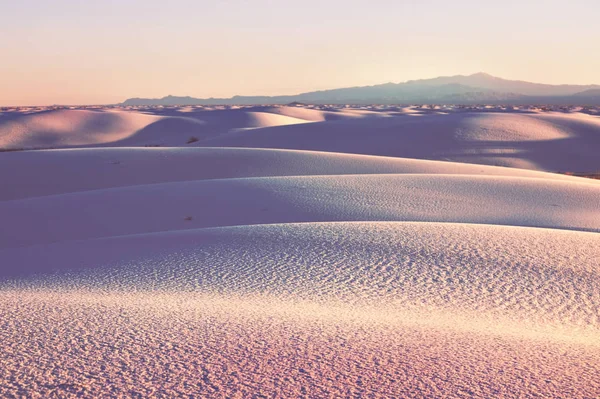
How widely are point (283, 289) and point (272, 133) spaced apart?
19.7 m

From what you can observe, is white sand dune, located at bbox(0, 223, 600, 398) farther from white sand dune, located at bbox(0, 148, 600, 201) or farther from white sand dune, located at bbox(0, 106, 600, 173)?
white sand dune, located at bbox(0, 106, 600, 173)

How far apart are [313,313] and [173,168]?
969cm

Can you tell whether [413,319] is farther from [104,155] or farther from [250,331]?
[104,155]

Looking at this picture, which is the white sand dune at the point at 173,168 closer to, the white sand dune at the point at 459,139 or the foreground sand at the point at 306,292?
the foreground sand at the point at 306,292

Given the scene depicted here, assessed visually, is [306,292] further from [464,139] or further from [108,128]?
[108,128]

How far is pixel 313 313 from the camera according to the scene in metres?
2.82

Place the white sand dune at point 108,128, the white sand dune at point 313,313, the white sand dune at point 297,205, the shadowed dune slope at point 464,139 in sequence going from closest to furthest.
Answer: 1. the white sand dune at point 313,313
2. the white sand dune at point 297,205
3. the shadowed dune slope at point 464,139
4. the white sand dune at point 108,128

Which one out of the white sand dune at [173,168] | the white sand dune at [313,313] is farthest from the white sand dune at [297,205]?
the white sand dune at [173,168]

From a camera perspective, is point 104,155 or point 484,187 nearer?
point 484,187

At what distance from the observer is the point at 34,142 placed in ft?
100

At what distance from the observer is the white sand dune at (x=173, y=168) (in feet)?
36.9

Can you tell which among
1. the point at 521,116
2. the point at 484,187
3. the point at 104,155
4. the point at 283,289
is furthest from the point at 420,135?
the point at 283,289

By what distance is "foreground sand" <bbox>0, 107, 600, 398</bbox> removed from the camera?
199 cm

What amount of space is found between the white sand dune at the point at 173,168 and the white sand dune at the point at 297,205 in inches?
105
